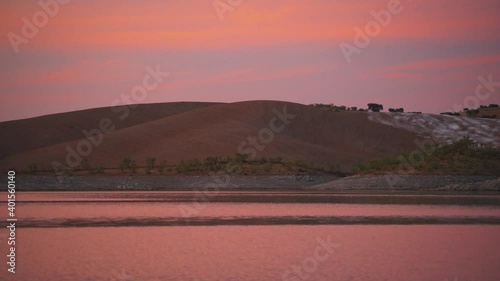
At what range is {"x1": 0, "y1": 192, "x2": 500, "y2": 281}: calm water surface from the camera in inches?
942

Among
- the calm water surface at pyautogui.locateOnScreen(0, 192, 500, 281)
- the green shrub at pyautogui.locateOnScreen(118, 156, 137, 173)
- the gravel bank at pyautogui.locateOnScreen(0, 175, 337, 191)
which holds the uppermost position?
the green shrub at pyautogui.locateOnScreen(118, 156, 137, 173)

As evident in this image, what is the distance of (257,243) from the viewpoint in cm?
3162

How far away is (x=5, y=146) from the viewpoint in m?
137

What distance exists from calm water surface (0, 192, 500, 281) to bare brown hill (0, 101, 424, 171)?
70.0 meters

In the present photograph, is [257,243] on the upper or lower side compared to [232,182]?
lower

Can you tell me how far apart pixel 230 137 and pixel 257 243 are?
102m

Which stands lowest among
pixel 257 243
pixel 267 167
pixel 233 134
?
pixel 257 243

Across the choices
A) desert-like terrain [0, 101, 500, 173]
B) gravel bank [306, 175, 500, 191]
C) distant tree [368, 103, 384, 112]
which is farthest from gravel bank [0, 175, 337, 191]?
distant tree [368, 103, 384, 112]

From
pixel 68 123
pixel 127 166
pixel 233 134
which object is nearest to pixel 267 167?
pixel 127 166

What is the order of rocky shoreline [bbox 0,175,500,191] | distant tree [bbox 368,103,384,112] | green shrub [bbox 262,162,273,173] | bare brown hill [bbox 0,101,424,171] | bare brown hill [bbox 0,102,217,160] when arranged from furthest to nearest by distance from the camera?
distant tree [bbox 368,103,384,112], bare brown hill [bbox 0,102,217,160], bare brown hill [bbox 0,101,424,171], green shrub [bbox 262,162,273,173], rocky shoreline [bbox 0,175,500,191]

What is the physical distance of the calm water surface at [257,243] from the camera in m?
23.9

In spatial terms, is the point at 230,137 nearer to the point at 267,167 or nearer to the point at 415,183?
the point at 267,167

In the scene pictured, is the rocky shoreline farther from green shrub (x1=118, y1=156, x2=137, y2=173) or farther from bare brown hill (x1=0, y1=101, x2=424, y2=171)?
bare brown hill (x1=0, y1=101, x2=424, y2=171)

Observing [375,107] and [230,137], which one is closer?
[230,137]
